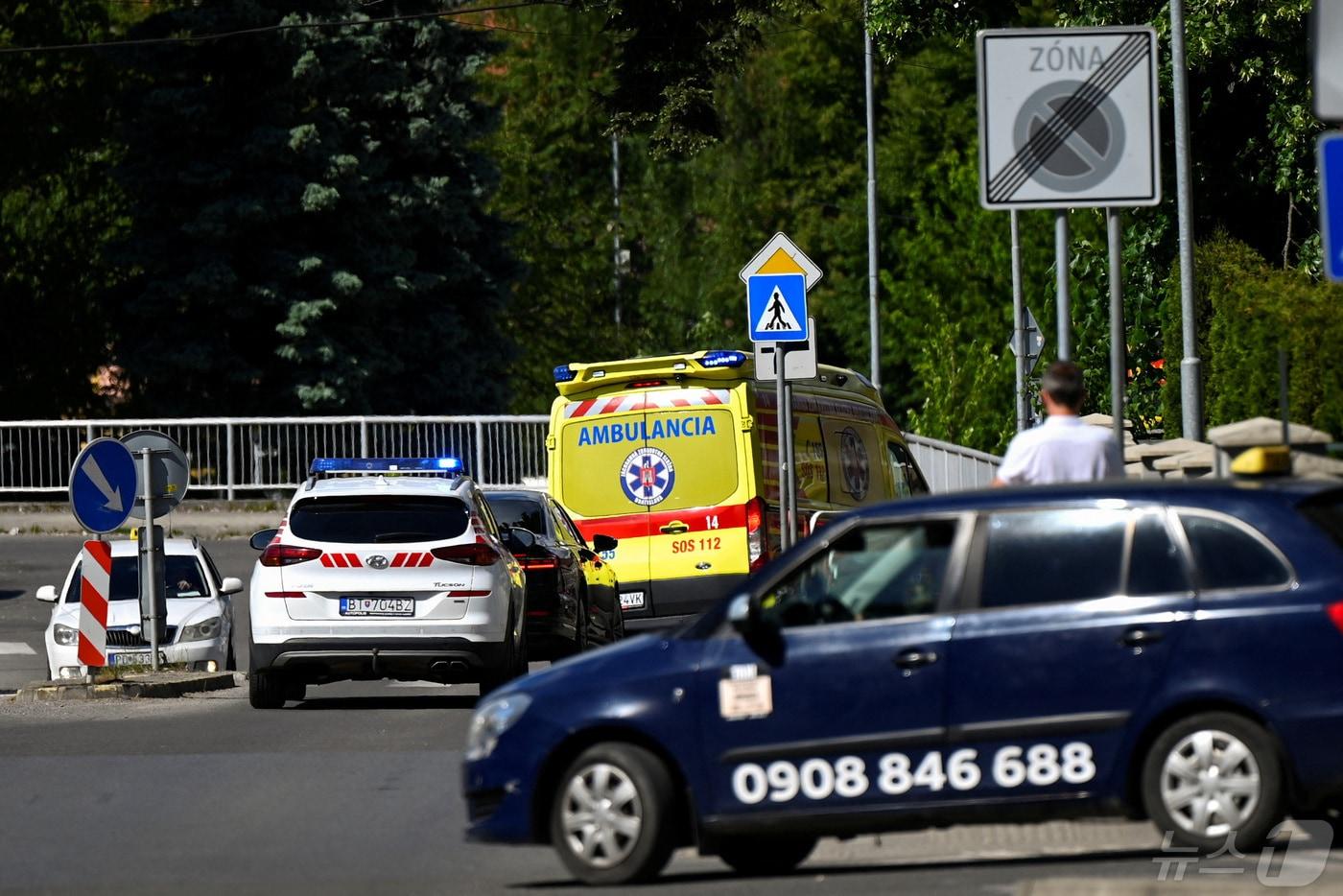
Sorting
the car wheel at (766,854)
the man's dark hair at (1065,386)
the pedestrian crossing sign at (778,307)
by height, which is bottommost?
the car wheel at (766,854)

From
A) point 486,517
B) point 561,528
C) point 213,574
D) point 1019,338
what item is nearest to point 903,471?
point 561,528

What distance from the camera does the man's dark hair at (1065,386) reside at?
38.0ft

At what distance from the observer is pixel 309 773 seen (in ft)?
44.7

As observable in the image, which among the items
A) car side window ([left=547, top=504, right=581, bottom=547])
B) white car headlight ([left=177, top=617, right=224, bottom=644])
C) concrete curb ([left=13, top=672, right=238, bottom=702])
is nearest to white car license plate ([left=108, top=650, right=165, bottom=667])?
white car headlight ([left=177, top=617, right=224, bottom=644])

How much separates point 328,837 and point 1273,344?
33.7 feet

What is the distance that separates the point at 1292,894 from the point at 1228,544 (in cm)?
150

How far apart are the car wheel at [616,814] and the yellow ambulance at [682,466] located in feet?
37.7

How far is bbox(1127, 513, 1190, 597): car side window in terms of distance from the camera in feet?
30.5

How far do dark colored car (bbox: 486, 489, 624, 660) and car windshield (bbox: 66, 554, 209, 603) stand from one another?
4.36 m

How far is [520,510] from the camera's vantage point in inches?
854

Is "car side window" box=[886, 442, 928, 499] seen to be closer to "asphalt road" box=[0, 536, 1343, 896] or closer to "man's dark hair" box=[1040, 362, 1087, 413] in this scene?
"asphalt road" box=[0, 536, 1343, 896]

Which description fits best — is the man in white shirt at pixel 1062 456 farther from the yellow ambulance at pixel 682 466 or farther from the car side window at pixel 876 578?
the yellow ambulance at pixel 682 466

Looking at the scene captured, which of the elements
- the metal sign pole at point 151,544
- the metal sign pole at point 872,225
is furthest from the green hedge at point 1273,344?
the metal sign pole at point 872,225

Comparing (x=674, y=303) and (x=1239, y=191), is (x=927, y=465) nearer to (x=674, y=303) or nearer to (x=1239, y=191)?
(x=1239, y=191)
